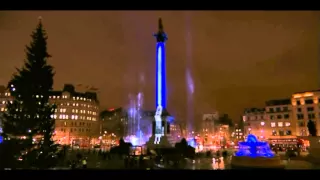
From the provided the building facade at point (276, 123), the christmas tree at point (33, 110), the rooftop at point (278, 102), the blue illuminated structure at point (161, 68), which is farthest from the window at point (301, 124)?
the christmas tree at point (33, 110)

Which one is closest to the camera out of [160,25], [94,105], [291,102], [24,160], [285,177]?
[285,177]

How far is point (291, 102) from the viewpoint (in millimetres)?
91062

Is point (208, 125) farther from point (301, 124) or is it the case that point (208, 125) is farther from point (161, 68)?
point (161, 68)

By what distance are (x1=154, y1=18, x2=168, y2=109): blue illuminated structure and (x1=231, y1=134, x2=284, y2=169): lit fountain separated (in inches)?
1471

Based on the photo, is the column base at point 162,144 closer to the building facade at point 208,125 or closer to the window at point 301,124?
the window at point 301,124

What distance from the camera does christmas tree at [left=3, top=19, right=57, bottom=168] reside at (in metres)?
25.7

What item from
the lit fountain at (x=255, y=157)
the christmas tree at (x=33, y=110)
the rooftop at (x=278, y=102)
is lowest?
the lit fountain at (x=255, y=157)

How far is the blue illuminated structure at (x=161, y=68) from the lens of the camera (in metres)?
66.9

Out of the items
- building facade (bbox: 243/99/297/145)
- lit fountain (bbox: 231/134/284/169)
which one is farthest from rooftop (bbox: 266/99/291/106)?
lit fountain (bbox: 231/134/284/169)

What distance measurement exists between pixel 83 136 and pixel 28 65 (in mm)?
89843

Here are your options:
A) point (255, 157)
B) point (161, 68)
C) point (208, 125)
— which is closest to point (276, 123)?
point (161, 68)

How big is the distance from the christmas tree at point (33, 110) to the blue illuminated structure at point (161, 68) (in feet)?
129
